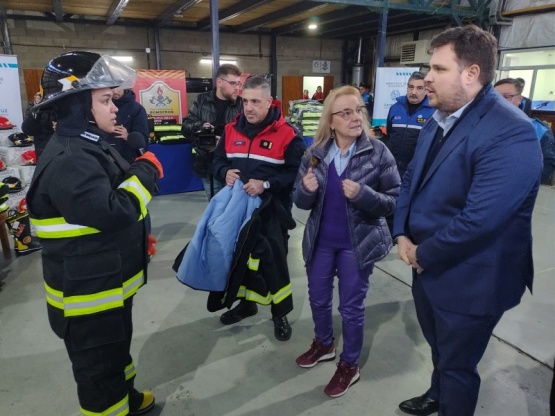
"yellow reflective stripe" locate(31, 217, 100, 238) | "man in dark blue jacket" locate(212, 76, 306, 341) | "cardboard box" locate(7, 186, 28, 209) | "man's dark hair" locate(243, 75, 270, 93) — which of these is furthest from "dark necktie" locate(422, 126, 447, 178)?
"cardboard box" locate(7, 186, 28, 209)

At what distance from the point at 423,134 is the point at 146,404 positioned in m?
1.75

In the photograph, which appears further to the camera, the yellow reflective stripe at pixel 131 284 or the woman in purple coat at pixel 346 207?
the woman in purple coat at pixel 346 207

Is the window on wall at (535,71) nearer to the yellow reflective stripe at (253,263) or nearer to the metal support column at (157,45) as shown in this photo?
the metal support column at (157,45)

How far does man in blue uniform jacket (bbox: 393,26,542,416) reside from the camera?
1.20 meters

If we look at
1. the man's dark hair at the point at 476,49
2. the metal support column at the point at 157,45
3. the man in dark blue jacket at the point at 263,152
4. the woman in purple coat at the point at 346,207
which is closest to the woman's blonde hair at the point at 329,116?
the woman in purple coat at the point at 346,207

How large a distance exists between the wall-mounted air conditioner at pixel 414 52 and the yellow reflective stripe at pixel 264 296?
982 cm

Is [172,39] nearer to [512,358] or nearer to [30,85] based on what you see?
[30,85]

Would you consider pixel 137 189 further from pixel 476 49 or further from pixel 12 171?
pixel 12 171

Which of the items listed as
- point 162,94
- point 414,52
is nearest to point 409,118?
point 162,94

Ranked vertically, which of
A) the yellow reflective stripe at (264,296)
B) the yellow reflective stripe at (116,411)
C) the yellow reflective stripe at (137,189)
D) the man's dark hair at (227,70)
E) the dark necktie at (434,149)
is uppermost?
the man's dark hair at (227,70)

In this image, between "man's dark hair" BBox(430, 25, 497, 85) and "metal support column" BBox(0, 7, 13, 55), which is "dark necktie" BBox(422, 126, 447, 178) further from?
"metal support column" BBox(0, 7, 13, 55)

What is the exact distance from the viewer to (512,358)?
7.33 ft

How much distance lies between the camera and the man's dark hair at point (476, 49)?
1.26 m

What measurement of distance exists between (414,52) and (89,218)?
37.1ft
